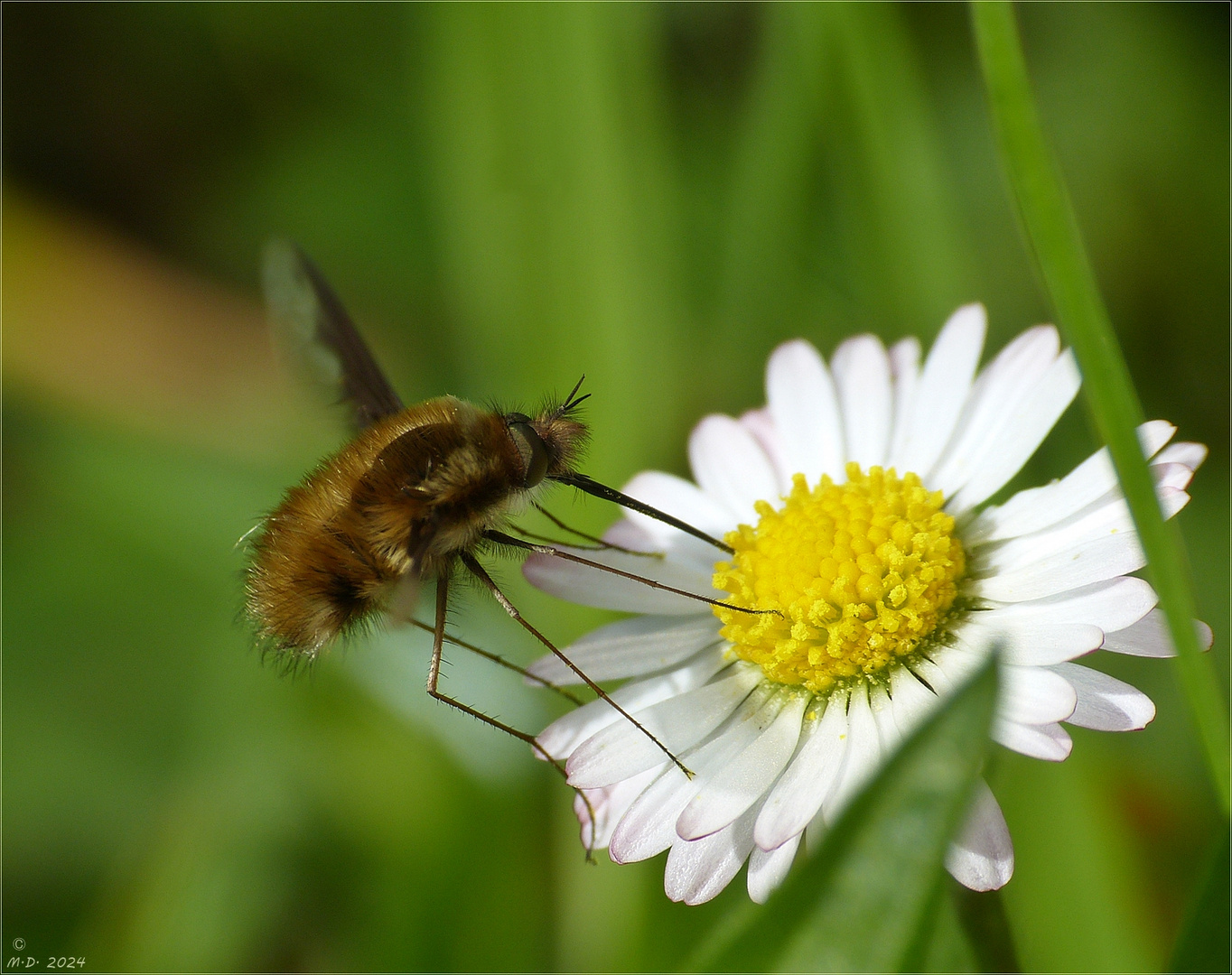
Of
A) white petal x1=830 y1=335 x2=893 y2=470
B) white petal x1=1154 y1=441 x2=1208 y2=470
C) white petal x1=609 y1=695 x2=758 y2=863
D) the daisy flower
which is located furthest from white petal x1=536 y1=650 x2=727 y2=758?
white petal x1=1154 y1=441 x2=1208 y2=470

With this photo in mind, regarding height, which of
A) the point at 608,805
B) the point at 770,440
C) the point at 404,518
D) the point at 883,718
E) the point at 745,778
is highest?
the point at 770,440

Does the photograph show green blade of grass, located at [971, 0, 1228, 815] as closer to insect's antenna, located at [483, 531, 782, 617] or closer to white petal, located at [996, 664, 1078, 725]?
white petal, located at [996, 664, 1078, 725]

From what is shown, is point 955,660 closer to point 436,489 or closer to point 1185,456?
point 1185,456

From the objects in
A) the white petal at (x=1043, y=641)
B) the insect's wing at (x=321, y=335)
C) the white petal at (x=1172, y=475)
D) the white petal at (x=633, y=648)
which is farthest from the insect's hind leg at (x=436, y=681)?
the white petal at (x=1172, y=475)

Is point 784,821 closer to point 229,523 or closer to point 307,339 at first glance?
point 307,339

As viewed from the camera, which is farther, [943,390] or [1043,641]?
[943,390]

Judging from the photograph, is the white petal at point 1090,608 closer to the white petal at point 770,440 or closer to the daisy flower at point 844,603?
the daisy flower at point 844,603

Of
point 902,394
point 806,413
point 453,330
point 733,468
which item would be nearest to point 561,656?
point 733,468
